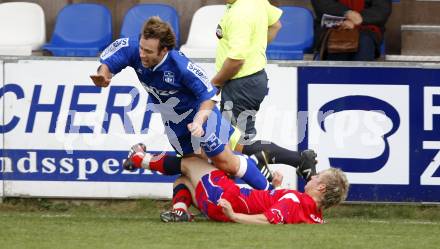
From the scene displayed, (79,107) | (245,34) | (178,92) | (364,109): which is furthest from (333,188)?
(79,107)

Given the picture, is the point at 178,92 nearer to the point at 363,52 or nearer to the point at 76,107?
the point at 76,107

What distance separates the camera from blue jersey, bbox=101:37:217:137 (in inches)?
356

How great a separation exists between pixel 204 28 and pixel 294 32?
0.92 m

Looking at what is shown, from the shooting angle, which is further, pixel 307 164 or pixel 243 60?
pixel 307 164

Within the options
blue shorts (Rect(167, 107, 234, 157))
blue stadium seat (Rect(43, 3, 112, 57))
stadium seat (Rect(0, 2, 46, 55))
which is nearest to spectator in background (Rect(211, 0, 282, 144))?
blue shorts (Rect(167, 107, 234, 157))

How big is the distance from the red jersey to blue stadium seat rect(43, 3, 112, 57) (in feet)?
11.8

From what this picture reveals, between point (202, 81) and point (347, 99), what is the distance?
237 centimetres

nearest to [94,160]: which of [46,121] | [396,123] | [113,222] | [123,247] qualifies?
[46,121]

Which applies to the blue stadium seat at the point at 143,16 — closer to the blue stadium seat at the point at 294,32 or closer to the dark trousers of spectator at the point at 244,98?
the blue stadium seat at the point at 294,32

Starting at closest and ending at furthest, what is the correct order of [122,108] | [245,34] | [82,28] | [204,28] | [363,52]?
[245,34] < [122,108] < [363,52] < [204,28] < [82,28]

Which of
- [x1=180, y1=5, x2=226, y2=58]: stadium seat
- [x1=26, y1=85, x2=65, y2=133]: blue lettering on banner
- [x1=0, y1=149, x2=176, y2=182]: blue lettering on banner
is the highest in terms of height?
[x1=180, y1=5, x2=226, y2=58]: stadium seat

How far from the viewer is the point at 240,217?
902 centimetres

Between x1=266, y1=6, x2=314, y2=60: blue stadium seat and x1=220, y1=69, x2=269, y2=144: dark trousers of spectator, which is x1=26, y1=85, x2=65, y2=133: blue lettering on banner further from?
x1=266, y1=6, x2=314, y2=60: blue stadium seat

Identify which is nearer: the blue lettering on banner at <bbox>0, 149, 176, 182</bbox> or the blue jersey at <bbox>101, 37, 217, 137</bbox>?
the blue jersey at <bbox>101, 37, 217, 137</bbox>
